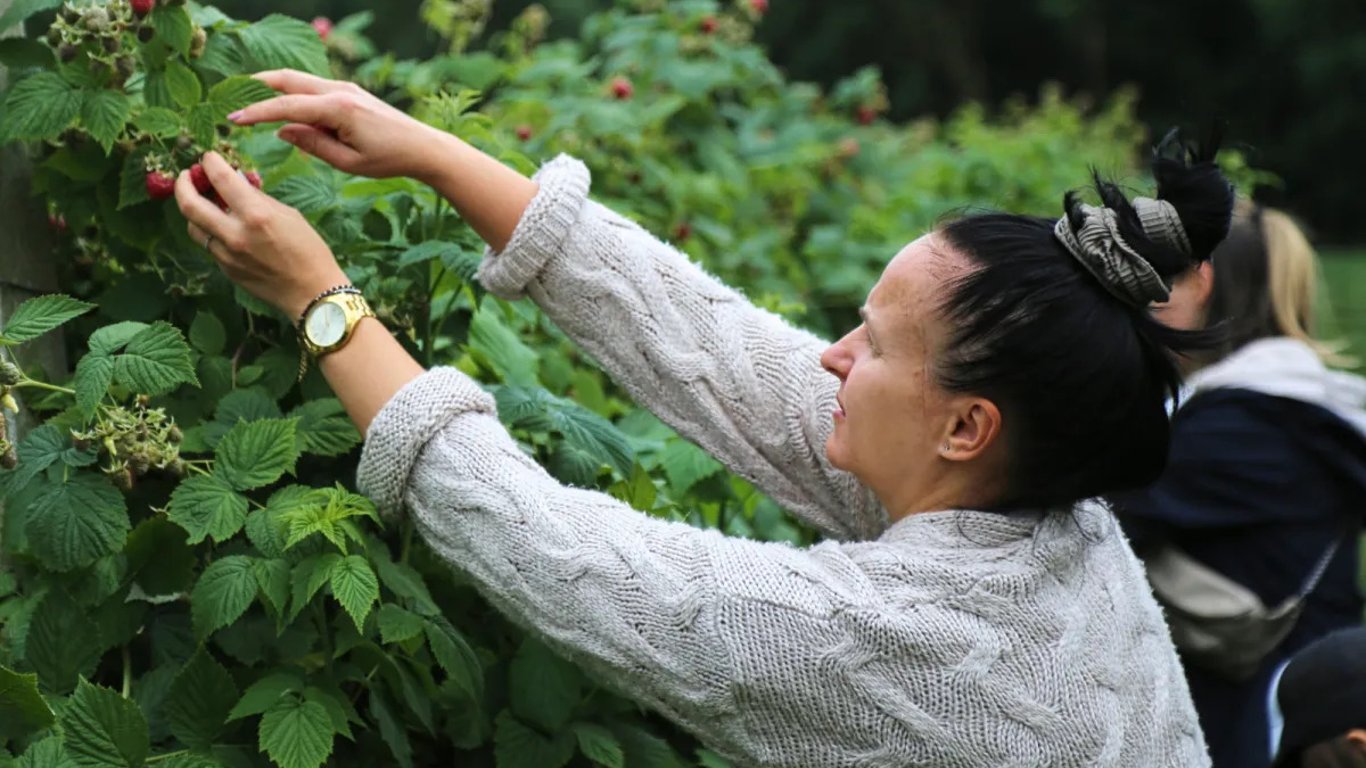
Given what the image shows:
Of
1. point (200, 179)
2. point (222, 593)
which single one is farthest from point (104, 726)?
point (200, 179)

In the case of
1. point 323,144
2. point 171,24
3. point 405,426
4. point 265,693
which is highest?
point 171,24

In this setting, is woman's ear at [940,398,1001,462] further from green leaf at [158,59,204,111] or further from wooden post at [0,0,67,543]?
wooden post at [0,0,67,543]

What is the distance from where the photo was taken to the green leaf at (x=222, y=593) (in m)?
1.89

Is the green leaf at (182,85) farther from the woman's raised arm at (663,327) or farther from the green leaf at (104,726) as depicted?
the green leaf at (104,726)

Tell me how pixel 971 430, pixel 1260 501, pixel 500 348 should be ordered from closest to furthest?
pixel 971 430
pixel 500 348
pixel 1260 501

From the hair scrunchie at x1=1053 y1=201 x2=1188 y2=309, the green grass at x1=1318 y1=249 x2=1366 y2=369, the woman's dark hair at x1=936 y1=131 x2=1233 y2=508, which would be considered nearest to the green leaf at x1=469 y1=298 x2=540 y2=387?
the woman's dark hair at x1=936 y1=131 x2=1233 y2=508

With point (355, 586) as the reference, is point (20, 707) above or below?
below

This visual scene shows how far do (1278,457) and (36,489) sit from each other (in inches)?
93.3

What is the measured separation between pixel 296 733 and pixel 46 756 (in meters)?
0.27

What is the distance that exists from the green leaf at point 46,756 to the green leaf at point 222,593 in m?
0.21

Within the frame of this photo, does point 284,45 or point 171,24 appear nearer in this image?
point 171,24

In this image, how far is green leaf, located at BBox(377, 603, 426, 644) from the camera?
1977mm

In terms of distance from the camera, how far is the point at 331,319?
1.97 m

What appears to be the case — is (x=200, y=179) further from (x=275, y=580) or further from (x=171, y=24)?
(x=275, y=580)
